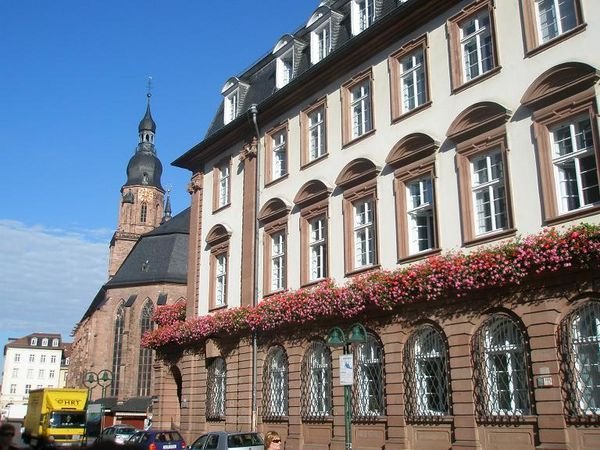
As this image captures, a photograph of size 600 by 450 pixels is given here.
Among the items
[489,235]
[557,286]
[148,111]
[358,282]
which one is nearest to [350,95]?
[358,282]

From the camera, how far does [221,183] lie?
30406 millimetres

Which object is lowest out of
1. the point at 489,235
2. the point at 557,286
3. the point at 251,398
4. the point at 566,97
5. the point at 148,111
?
the point at 251,398

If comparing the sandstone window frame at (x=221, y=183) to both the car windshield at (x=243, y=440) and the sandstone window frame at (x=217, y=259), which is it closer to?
the sandstone window frame at (x=217, y=259)

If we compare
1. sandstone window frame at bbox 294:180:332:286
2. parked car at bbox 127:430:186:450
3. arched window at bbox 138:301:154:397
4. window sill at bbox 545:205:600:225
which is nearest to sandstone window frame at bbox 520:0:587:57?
window sill at bbox 545:205:600:225

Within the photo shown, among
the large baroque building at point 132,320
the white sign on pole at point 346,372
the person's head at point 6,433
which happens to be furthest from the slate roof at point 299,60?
the large baroque building at point 132,320

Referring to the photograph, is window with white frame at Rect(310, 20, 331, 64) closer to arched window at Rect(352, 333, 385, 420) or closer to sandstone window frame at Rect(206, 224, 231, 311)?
sandstone window frame at Rect(206, 224, 231, 311)

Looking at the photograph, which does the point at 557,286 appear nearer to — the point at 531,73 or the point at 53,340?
the point at 531,73

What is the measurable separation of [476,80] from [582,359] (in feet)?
24.7

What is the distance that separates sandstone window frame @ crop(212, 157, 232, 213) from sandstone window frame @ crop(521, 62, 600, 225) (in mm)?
15370

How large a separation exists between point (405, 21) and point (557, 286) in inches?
371

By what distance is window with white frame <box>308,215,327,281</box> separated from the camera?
2317cm

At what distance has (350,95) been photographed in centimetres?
2333

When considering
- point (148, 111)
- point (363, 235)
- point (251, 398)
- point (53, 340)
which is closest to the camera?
point (363, 235)

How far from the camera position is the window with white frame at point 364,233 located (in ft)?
69.9
